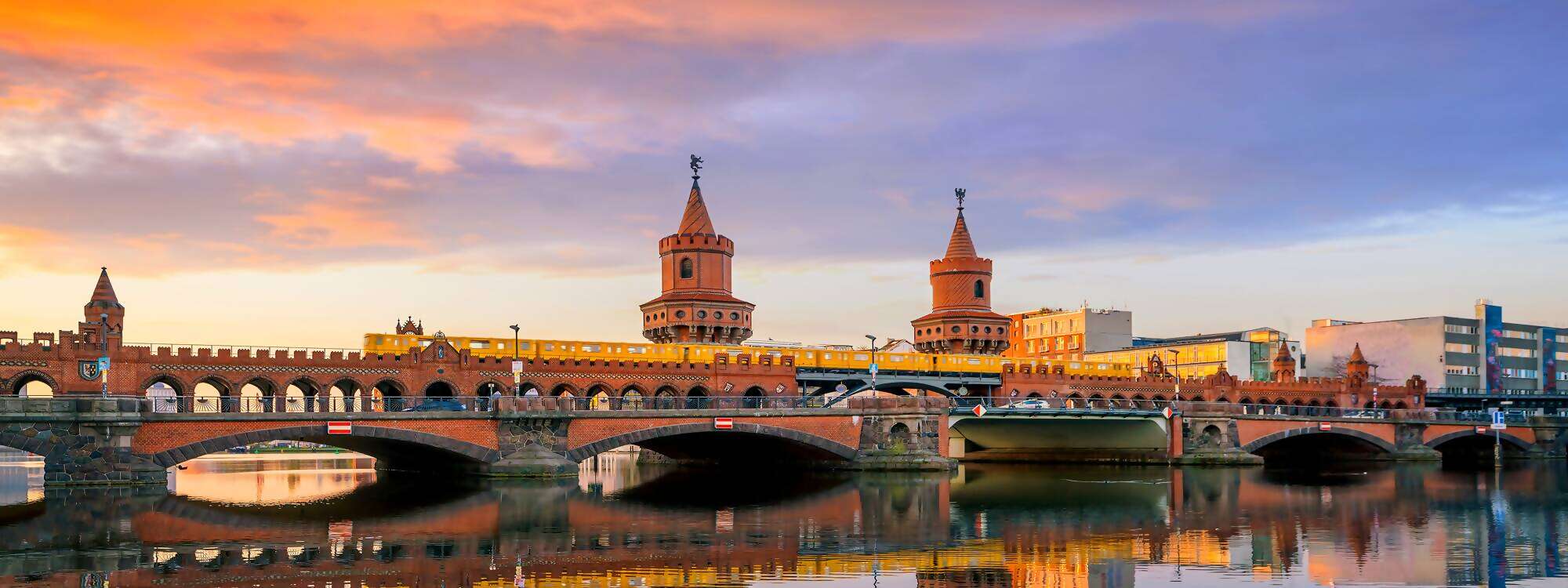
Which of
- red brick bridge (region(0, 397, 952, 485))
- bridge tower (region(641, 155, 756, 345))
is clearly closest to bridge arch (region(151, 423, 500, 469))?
red brick bridge (region(0, 397, 952, 485))

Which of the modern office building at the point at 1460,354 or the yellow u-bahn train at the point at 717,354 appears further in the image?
the modern office building at the point at 1460,354

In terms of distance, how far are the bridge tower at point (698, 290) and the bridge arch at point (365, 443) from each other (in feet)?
150

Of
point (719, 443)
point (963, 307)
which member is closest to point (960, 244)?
point (963, 307)

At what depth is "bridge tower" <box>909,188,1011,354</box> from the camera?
467ft

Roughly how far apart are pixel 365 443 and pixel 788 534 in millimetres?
39596

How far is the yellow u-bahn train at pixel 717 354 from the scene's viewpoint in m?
96.9

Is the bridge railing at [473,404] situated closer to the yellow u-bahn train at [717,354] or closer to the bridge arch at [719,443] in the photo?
the bridge arch at [719,443]

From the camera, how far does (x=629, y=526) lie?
157 feet

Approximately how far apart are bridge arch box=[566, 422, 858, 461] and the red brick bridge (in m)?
0.08

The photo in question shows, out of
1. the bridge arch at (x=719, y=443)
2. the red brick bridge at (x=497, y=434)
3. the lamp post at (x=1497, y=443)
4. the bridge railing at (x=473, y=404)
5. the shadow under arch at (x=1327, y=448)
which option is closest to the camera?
the red brick bridge at (x=497, y=434)

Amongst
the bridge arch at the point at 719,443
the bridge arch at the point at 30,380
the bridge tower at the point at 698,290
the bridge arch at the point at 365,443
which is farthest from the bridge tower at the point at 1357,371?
the bridge arch at the point at 30,380

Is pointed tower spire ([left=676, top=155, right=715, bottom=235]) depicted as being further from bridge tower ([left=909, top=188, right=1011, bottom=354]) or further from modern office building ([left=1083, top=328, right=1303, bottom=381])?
modern office building ([left=1083, top=328, right=1303, bottom=381])

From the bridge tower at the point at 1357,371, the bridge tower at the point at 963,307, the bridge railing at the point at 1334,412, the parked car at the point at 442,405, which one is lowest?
the bridge railing at the point at 1334,412

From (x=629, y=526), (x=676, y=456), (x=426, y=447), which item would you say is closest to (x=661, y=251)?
(x=676, y=456)
